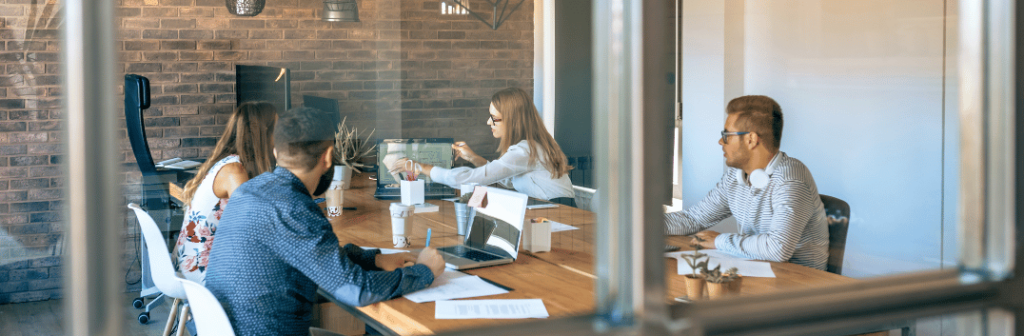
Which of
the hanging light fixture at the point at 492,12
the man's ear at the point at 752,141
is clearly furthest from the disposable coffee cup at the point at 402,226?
the man's ear at the point at 752,141

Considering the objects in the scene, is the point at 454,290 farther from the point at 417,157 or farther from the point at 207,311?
the point at 417,157

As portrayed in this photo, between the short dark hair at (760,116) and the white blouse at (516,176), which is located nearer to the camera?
the short dark hair at (760,116)

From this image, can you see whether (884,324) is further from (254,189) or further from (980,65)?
(254,189)

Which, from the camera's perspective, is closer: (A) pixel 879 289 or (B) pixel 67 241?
(B) pixel 67 241

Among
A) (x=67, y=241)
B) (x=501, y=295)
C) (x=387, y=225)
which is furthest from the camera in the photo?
(x=387, y=225)

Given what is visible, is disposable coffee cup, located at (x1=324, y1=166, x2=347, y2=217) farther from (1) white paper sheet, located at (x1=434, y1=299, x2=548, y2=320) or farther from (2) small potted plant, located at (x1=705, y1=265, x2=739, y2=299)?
(2) small potted plant, located at (x1=705, y1=265, x2=739, y2=299)

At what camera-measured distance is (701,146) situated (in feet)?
9.00

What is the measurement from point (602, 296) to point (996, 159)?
703 millimetres

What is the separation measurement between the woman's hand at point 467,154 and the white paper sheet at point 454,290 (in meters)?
1.05

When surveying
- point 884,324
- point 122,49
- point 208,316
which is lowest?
point 208,316

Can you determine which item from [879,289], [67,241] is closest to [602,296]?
[879,289]

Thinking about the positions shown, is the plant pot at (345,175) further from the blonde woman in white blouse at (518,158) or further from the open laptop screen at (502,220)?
the open laptop screen at (502,220)

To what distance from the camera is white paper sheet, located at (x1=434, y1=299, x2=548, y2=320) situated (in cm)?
155

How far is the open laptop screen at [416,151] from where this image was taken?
3025 millimetres
